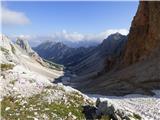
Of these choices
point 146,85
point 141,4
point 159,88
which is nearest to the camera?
point 159,88

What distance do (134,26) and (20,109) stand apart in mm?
96023

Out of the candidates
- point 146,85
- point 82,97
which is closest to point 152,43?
point 146,85

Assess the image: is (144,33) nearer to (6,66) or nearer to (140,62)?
(140,62)

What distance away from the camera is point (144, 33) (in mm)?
110125

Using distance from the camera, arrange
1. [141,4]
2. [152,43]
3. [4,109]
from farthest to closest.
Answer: [141,4]
[152,43]
[4,109]

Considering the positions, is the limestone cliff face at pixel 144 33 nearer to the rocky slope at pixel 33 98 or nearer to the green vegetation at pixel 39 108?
the rocky slope at pixel 33 98

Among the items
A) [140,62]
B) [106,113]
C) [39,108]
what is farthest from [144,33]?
[39,108]

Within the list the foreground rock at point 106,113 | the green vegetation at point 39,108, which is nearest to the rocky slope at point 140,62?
the foreground rock at point 106,113

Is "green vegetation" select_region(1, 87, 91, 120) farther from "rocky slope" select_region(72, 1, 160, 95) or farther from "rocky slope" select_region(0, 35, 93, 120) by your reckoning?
"rocky slope" select_region(72, 1, 160, 95)

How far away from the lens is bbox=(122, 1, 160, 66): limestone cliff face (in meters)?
100

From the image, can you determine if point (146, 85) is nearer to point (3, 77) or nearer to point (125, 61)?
point (3, 77)

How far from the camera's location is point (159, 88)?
62281 millimetres

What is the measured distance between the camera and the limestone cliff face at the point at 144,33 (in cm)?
10000

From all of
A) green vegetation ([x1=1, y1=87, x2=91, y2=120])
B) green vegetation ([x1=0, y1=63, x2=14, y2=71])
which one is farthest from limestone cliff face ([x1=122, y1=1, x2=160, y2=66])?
green vegetation ([x1=1, y1=87, x2=91, y2=120])
